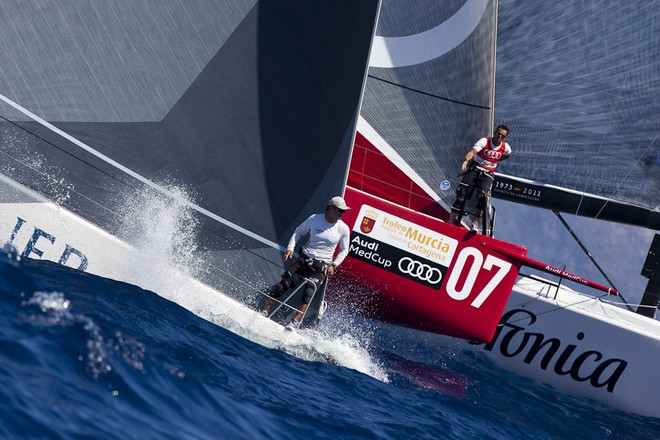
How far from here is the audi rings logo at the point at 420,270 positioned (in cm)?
826

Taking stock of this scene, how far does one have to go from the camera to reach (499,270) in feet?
27.0

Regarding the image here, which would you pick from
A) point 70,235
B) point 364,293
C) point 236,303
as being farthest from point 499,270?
point 70,235

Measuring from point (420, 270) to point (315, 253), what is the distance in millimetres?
1937

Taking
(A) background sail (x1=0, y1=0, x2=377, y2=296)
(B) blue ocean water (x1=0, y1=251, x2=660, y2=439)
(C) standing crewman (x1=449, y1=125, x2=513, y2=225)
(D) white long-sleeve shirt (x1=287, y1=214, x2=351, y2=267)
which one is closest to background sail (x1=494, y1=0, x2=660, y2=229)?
(C) standing crewman (x1=449, y1=125, x2=513, y2=225)

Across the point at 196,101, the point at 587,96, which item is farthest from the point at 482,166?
the point at 196,101

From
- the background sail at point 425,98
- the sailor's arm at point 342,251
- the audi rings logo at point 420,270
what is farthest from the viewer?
the background sail at point 425,98

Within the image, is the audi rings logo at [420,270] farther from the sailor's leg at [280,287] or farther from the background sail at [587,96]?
the background sail at [587,96]

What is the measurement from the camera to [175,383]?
4.32 m

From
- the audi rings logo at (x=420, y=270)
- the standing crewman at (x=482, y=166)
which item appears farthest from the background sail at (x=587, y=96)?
the audi rings logo at (x=420, y=270)

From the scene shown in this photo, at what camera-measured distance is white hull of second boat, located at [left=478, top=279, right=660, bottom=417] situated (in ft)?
28.5

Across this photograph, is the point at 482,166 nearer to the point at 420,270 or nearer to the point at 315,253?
the point at 420,270

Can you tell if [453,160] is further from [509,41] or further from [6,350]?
[6,350]

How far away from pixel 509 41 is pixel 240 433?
7.12 m

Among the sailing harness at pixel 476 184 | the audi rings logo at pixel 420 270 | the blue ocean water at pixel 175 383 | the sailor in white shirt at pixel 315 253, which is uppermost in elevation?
the sailing harness at pixel 476 184
